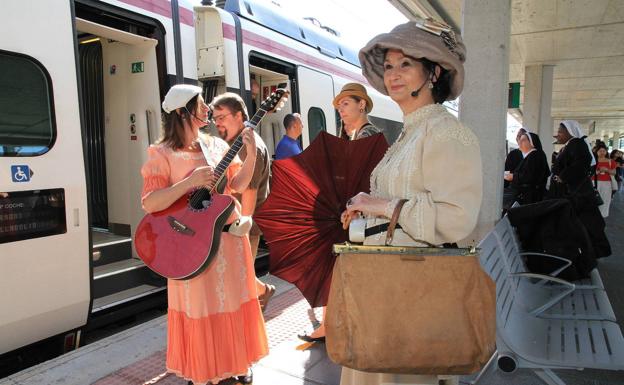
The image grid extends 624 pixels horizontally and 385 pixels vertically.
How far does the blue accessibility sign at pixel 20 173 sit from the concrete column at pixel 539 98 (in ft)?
44.2

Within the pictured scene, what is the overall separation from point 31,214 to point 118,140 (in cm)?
177

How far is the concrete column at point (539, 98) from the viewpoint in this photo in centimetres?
1309

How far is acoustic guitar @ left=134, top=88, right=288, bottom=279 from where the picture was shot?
226 cm

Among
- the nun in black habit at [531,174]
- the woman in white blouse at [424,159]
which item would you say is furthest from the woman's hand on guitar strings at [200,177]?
the nun in black habit at [531,174]

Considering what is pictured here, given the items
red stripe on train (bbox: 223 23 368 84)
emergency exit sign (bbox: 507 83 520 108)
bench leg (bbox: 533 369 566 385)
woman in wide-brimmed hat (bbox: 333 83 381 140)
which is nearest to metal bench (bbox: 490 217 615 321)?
bench leg (bbox: 533 369 566 385)

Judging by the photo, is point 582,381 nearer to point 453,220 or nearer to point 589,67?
point 453,220

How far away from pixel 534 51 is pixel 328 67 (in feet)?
23.8

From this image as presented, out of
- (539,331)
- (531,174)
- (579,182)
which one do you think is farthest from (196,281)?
(531,174)

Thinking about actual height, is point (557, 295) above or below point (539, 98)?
below

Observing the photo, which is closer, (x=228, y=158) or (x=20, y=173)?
(x=228, y=158)

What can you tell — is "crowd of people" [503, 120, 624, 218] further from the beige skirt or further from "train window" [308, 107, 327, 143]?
the beige skirt

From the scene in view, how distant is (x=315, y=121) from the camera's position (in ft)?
21.0

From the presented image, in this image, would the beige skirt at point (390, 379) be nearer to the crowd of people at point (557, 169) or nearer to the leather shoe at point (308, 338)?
the leather shoe at point (308, 338)

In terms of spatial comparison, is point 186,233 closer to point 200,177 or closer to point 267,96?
point 200,177
